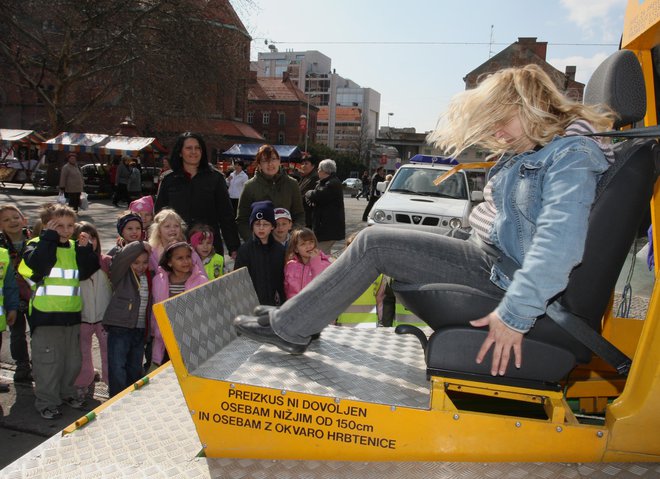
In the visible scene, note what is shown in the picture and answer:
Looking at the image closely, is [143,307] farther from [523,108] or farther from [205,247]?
[523,108]

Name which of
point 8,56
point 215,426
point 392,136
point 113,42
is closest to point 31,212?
point 113,42

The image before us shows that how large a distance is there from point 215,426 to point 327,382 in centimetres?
45

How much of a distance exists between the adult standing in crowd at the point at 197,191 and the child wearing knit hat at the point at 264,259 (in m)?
0.38

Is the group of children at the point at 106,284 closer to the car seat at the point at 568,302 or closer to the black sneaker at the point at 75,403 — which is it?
the black sneaker at the point at 75,403

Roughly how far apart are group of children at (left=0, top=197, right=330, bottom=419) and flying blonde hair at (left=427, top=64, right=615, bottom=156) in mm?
2539

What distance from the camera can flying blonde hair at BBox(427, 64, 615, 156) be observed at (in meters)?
1.92

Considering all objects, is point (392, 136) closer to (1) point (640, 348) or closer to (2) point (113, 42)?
(2) point (113, 42)

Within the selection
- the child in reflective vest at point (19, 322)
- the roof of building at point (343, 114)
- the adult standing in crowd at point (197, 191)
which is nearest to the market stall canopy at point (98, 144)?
the child in reflective vest at point (19, 322)

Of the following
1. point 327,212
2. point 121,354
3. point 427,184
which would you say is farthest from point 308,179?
point 121,354

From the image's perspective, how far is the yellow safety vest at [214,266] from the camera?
457cm

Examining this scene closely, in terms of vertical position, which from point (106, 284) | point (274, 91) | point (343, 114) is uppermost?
point (343, 114)

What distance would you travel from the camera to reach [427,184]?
11.5 m

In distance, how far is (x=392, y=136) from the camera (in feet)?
257

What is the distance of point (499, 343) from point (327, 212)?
576cm
